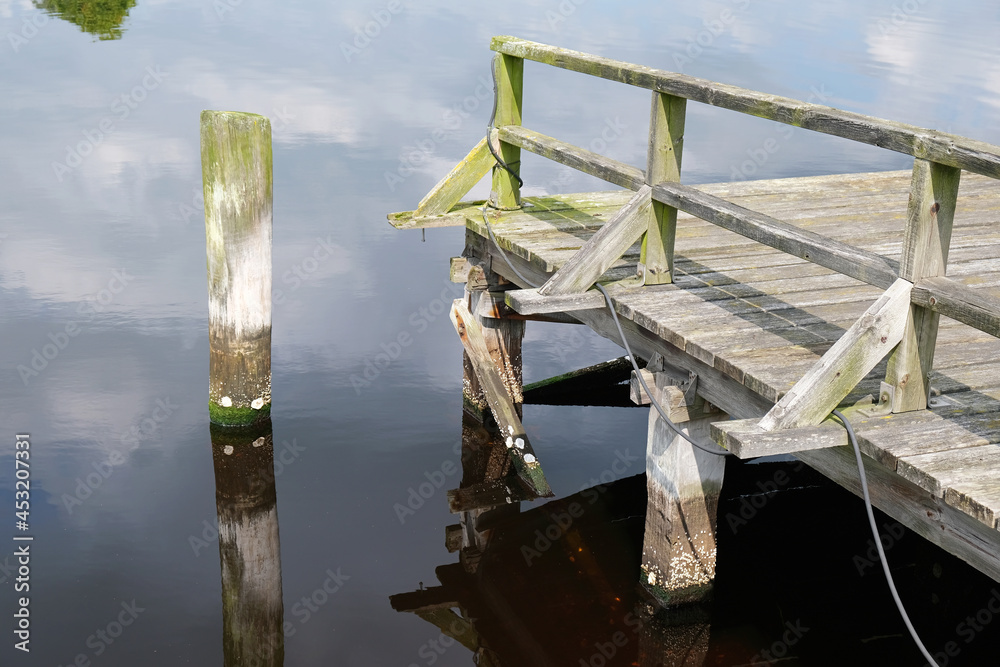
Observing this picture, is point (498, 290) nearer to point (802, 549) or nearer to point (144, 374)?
point (802, 549)

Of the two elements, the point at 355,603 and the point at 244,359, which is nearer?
the point at 355,603

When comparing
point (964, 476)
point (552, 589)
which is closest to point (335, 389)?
point (552, 589)

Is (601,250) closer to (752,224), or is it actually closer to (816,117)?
(752,224)

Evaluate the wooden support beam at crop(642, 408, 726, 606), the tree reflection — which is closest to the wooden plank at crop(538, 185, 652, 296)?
the wooden support beam at crop(642, 408, 726, 606)

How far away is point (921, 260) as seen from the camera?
3883 mm

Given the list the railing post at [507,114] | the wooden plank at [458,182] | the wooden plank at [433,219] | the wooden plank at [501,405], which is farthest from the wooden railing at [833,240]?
the wooden plank at [501,405]

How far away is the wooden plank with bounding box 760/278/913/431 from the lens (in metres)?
3.92

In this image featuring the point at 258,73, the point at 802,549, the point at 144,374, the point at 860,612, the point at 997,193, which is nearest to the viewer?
the point at 860,612

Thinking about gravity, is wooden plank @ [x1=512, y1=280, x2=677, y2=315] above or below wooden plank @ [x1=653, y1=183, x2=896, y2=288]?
below

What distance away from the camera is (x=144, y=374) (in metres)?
9.57

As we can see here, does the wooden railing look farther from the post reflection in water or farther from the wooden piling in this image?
the post reflection in water

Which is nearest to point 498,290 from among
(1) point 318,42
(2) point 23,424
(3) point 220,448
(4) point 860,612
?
(3) point 220,448

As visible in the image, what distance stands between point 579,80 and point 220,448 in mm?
14774

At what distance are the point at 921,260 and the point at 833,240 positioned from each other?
771 millimetres
